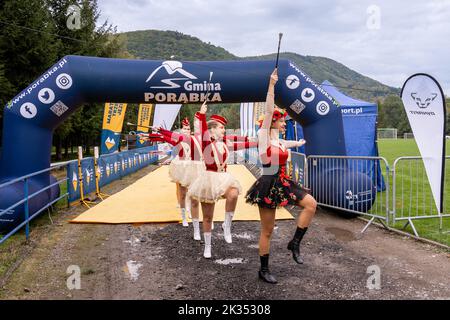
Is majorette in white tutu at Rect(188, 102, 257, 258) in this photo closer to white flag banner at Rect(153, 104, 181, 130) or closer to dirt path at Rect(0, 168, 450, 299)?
dirt path at Rect(0, 168, 450, 299)

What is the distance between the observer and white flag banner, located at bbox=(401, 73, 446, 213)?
5958mm

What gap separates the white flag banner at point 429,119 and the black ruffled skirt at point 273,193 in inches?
117

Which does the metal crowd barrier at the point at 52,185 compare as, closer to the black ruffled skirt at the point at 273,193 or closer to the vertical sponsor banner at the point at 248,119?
the black ruffled skirt at the point at 273,193

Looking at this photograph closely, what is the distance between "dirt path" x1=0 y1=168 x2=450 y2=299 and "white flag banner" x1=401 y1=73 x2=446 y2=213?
1.23 m

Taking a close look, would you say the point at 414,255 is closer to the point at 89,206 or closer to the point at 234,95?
the point at 234,95

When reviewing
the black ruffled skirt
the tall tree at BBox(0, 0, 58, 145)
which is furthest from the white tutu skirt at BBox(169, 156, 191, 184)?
the tall tree at BBox(0, 0, 58, 145)

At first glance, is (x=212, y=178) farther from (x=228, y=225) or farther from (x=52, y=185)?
(x=52, y=185)

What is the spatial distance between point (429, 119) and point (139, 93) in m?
5.73

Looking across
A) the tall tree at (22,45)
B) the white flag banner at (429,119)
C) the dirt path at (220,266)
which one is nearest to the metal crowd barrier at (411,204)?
the white flag banner at (429,119)

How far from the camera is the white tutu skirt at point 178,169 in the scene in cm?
714

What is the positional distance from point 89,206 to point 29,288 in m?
5.40

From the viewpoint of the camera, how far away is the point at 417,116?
614 cm
